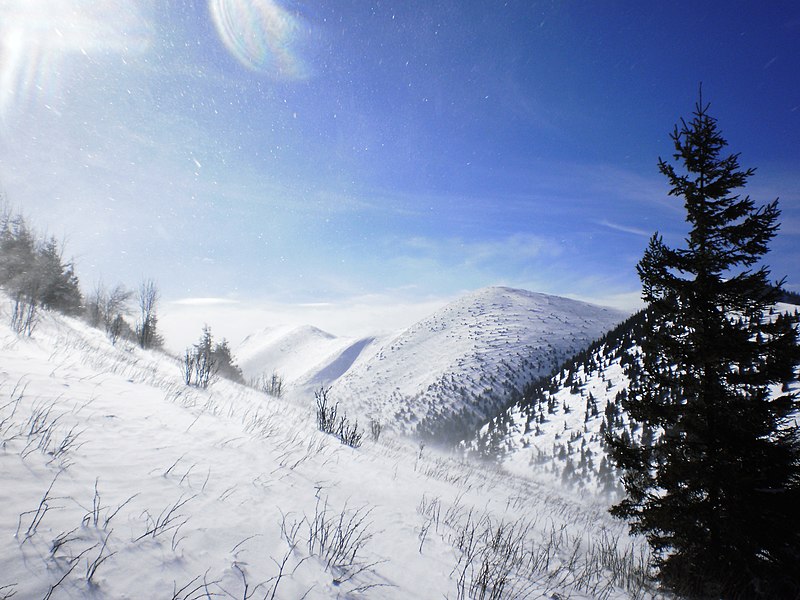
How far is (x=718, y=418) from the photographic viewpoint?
18.1 ft

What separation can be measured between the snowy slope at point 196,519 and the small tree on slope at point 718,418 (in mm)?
1154

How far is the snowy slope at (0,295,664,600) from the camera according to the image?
2.08 metres

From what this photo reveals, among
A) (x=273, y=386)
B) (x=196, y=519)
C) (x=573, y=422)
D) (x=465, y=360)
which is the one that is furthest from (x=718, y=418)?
(x=465, y=360)

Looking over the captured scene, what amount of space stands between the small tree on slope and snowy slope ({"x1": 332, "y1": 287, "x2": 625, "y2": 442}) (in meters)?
42.8

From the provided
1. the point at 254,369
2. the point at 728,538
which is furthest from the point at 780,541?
the point at 254,369

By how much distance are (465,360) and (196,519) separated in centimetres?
6179

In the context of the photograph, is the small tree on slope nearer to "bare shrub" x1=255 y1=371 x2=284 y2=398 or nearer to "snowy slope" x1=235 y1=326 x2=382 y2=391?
"bare shrub" x1=255 y1=371 x2=284 y2=398

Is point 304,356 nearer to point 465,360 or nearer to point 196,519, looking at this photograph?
point 465,360

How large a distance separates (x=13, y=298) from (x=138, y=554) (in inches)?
1018

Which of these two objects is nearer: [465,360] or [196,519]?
[196,519]

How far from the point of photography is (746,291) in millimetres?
5883

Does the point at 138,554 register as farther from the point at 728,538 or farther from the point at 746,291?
→ the point at 746,291

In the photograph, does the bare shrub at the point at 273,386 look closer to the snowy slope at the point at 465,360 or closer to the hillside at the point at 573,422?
the hillside at the point at 573,422

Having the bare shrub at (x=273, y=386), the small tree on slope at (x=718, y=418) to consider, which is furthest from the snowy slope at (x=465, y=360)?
the small tree on slope at (x=718, y=418)
